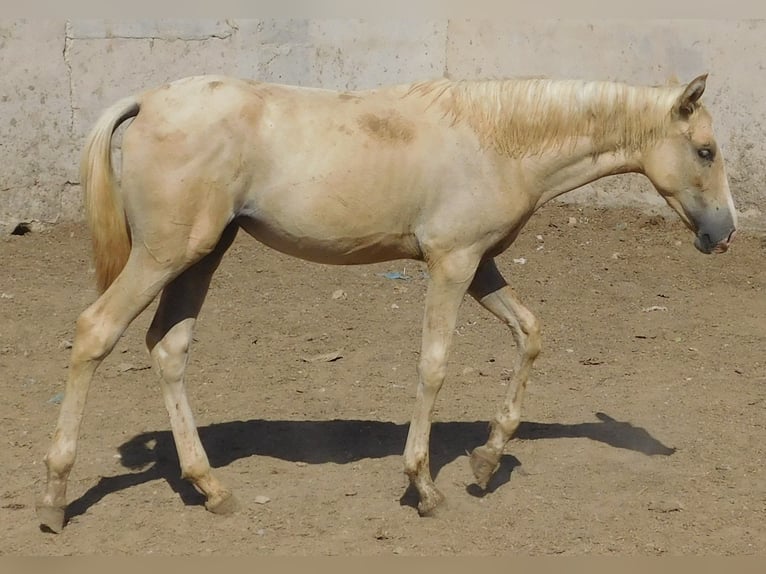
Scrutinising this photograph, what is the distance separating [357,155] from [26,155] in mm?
5293

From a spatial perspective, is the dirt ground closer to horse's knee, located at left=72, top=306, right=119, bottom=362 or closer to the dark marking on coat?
horse's knee, located at left=72, top=306, right=119, bottom=362

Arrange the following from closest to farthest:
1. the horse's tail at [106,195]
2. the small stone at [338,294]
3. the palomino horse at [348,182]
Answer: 1. the palomino horse at [348,182]
2. the horse's tail at [106,195]
3. the small stone at [338,294]

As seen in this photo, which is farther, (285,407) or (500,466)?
(285,407)

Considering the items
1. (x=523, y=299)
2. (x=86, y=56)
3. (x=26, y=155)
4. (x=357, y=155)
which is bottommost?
(x=523, y=299)

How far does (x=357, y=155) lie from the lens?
463cm

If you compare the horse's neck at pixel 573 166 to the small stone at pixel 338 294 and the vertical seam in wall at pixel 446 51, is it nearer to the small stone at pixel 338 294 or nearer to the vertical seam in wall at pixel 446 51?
the small stone at pixel 338 294

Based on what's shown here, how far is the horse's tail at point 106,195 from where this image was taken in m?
4.60

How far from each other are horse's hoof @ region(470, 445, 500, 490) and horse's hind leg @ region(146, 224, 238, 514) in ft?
3.82

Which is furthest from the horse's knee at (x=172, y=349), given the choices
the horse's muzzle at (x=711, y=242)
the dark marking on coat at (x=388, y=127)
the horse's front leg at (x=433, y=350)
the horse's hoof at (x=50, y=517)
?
the horse's muzzle at (x=711, y=242)

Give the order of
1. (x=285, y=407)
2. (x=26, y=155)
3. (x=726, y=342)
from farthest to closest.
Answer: (x=26, y=155) < (x=726, y=342) < (x=285, y=407)

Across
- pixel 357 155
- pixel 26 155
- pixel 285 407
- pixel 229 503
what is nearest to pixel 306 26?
pixel 26 155

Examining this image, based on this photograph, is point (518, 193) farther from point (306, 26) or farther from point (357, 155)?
point (306, 26)

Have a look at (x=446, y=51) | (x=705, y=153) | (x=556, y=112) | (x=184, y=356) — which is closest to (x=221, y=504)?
(x=184, y=356)

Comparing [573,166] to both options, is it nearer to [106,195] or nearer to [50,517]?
[106,195]
